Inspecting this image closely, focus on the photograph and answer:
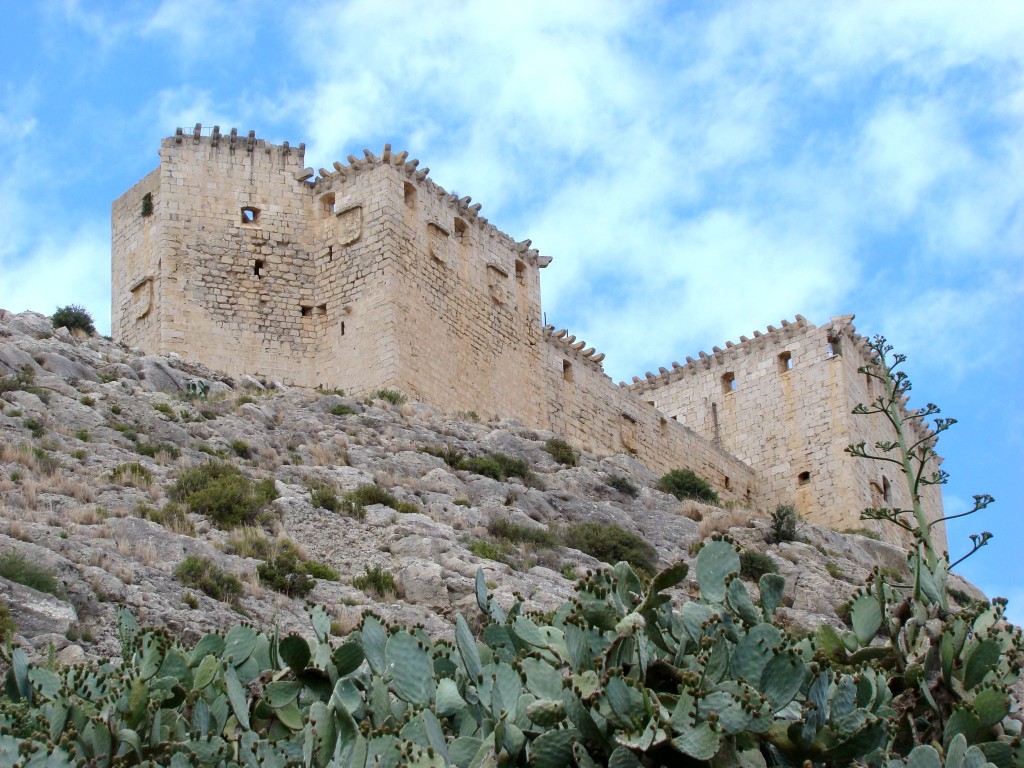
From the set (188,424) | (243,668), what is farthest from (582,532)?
(243,668)

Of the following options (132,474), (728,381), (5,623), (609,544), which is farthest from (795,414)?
(5,623)

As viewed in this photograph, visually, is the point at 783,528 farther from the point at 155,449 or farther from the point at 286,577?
the point at 286,577

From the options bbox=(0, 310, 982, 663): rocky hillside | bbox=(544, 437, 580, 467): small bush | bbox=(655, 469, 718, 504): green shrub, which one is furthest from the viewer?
bbox=(655, 469, 718, 504): green shrub

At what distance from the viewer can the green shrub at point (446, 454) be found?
22.9 m

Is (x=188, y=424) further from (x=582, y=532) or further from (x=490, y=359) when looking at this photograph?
(x=490, y=359)

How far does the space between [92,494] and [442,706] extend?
1034 cm

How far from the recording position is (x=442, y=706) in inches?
320

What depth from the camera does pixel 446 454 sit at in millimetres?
23109

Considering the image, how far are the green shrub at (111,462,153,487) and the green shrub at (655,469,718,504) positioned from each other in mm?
11068

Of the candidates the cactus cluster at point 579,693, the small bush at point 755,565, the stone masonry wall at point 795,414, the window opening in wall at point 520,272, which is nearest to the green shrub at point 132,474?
the small bush at point 755,565

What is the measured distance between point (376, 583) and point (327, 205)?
1253 cm

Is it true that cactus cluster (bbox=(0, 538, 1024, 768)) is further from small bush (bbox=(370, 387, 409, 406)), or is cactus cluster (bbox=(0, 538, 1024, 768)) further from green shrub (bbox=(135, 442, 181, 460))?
small bush (bbox=(370, 387, 409, 406))

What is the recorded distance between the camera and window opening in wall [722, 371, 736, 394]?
34.7m

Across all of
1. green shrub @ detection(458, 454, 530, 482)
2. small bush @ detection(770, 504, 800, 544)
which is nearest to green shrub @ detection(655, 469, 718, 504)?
small bush @ detection(770, 504, 800, 544)
